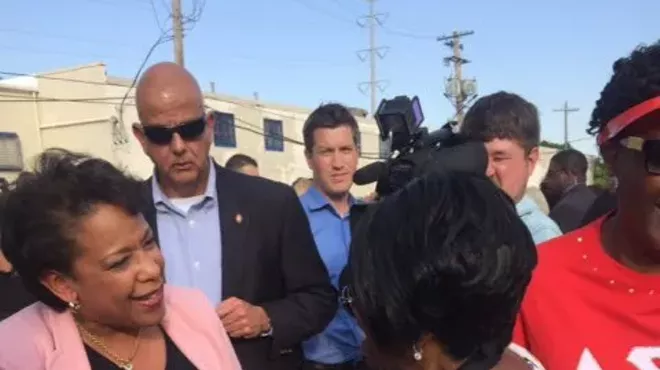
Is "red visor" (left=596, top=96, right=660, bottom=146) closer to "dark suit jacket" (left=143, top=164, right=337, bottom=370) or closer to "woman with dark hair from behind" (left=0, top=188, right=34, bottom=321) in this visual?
"dark suit jacket" (left=143, top=164, right=337, bottom=370)

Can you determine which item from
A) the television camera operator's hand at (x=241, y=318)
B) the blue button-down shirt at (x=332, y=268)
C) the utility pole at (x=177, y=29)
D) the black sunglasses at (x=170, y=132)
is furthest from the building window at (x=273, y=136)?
the television camera operator's hand at (x=241, y=318)

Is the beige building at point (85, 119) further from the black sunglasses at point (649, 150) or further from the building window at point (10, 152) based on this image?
the black sunglasses at point (649, 150)

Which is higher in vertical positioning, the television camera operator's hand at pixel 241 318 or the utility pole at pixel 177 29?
the utility pole at pixel 177 29

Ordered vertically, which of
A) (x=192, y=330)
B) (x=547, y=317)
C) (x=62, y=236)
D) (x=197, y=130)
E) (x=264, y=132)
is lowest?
(x=264, y=132)

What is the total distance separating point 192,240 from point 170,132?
390 mm

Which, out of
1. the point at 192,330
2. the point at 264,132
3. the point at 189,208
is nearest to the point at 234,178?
the point at 189,208

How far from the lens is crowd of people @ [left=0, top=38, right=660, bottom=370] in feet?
3.40

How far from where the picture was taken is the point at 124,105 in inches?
804

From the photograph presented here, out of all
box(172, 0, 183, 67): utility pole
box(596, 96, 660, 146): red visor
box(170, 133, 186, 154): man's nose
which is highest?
box(172, 0, 183, 67): utility pole

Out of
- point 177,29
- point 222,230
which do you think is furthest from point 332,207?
point 177,29

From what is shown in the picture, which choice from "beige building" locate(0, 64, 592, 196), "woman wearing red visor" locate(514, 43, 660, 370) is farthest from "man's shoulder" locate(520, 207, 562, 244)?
"beige building" locate(0, 64, 592, 196)

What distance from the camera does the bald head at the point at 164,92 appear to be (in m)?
2.29

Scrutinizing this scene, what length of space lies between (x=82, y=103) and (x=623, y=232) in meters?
22.0

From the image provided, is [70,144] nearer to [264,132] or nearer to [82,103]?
[82,103]
